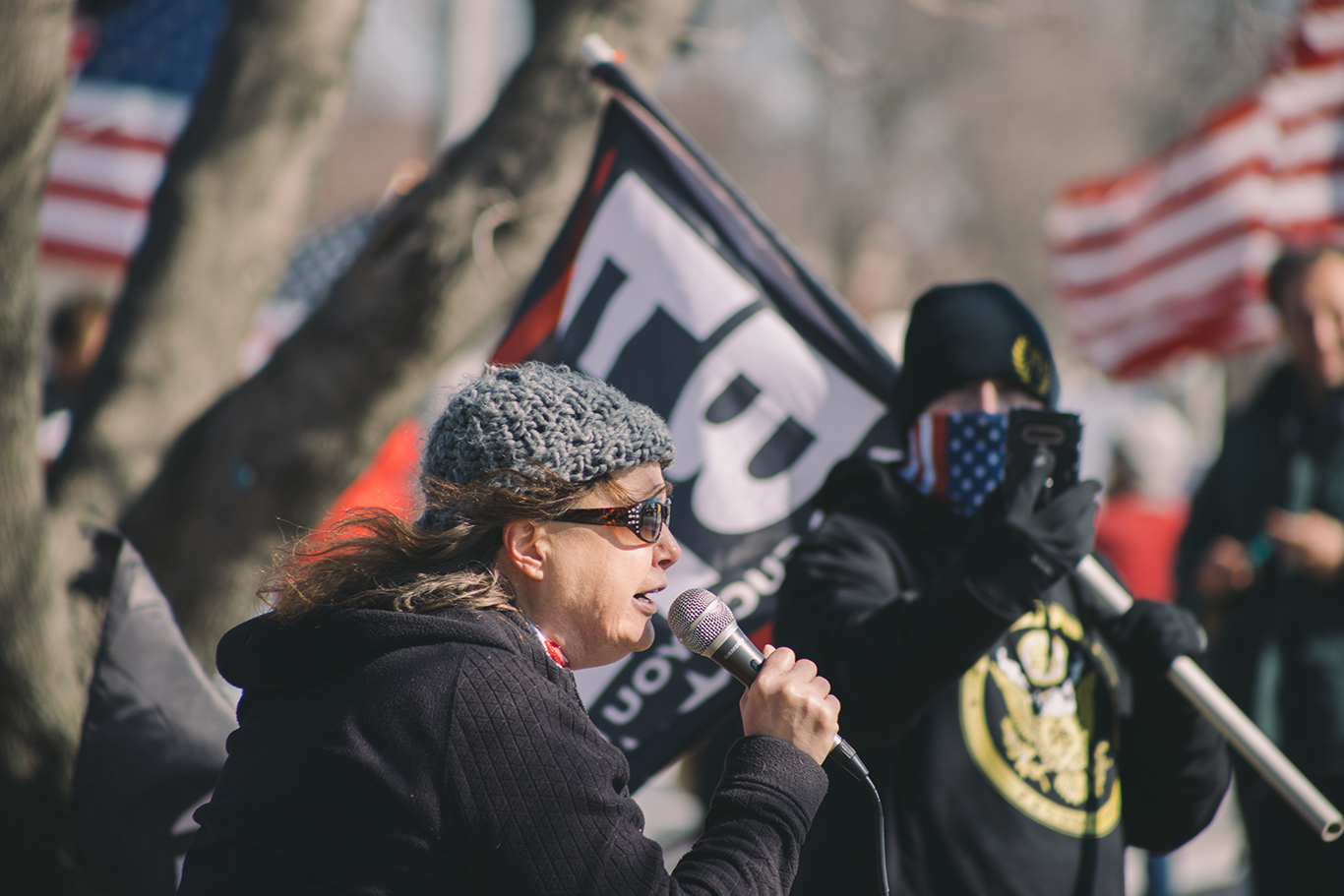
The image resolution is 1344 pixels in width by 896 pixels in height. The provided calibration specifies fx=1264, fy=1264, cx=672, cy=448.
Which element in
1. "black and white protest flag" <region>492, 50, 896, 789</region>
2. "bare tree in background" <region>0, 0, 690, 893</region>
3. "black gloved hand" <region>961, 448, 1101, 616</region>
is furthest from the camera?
"black and white protest flag" <region>492, 50, 896, 789</region>

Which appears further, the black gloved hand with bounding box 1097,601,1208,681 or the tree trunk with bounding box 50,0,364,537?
the tree trunk with bounding box 50,0,364,537

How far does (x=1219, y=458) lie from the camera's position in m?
4.20

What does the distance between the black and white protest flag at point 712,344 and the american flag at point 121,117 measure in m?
2.72

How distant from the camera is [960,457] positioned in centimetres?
254

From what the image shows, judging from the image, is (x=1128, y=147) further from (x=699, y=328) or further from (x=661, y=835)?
(x=699, y=328)

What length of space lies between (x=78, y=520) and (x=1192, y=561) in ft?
11.1

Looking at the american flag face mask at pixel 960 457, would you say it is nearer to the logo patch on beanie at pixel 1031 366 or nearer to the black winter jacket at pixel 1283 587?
the logo patch on beanie at pixel 1031 366

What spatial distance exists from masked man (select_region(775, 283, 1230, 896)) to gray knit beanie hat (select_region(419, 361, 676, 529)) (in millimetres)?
689

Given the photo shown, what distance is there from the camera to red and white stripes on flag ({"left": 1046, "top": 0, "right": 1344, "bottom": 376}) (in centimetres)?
688

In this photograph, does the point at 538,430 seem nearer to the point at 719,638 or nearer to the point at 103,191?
the point at 719,638

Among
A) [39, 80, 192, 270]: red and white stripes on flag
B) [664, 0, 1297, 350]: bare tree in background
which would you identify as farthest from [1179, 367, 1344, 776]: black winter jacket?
[664, 0, 1297, 350]: bare tree in background

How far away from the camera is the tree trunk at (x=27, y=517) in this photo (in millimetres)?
2555

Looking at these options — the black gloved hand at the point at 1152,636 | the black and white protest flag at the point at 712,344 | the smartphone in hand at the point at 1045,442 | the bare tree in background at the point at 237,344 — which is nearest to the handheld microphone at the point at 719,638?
the smartphone in hand at the point at 1045,442

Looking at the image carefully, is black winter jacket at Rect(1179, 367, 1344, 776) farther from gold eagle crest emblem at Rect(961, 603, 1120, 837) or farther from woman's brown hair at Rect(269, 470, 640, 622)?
woman's brown hair at Rect(269, 470, 640, 622)
